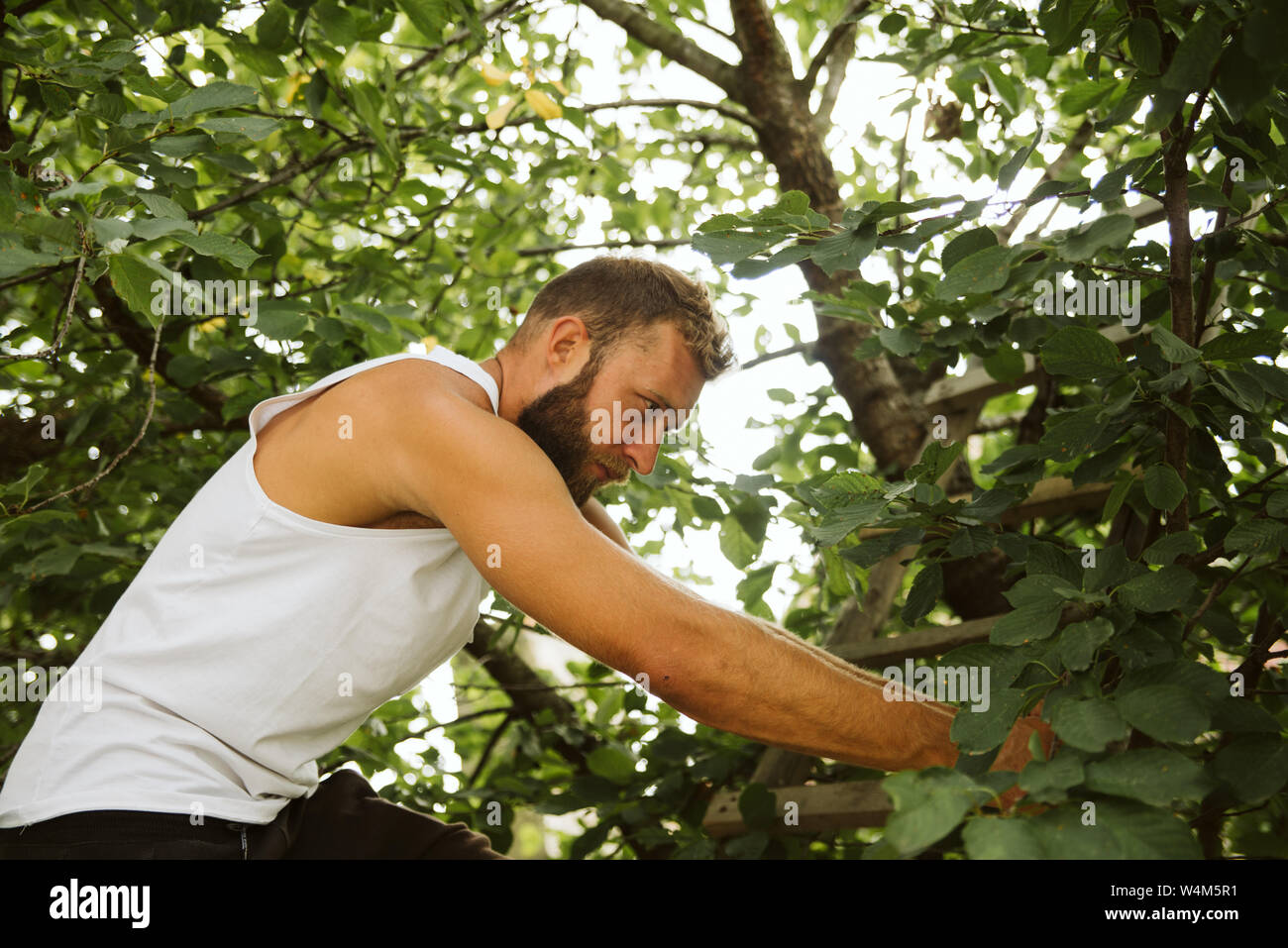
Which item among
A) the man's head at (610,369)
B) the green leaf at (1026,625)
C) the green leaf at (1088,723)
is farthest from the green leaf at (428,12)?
the green leaf at (1088,723)

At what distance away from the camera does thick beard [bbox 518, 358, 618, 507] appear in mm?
1963

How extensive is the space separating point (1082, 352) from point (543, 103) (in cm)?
194

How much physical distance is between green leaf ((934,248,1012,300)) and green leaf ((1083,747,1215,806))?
0.68m

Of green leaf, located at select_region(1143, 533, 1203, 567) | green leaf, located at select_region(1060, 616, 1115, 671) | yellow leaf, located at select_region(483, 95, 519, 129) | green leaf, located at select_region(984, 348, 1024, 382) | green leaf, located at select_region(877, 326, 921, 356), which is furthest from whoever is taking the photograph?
yellow leaf, located at select_region(483, 95, 519, 129)

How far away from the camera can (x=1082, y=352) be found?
1460mm

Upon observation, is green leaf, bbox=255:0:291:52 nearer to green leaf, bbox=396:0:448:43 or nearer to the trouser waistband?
green leaf, bbox=396:0:448:43

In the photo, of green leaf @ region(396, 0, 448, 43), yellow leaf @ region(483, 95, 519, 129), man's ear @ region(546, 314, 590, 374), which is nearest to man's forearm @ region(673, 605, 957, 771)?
man's ear @ region(546, 314, 590, 374)

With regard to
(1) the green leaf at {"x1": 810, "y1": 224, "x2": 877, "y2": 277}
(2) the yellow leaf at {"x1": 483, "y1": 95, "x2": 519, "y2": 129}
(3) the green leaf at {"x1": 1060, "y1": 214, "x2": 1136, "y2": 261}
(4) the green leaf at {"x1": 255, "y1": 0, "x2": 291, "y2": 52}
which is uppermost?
(2) the yellow leaf at {"x1": 483, "y1": 95, "x2": 519, "y2": 129}

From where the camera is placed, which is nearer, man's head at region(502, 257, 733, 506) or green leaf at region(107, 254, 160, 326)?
green leaf at region(107, 254, 160, 326)

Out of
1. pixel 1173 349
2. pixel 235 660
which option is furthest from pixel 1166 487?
pixel 235 660

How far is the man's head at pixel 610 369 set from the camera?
1967 millimetres

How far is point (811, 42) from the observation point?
13.0ft

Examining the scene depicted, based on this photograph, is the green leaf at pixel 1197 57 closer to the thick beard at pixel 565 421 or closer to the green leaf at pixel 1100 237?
the green leaf at pixel 1100 237
